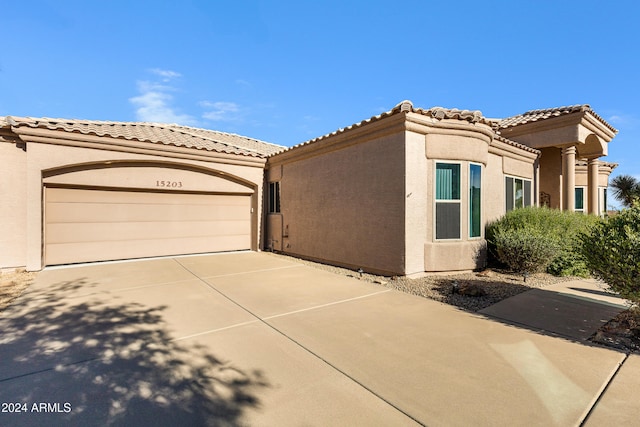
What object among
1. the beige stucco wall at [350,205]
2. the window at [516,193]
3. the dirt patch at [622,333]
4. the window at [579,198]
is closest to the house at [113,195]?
the beige stucco wall at [350,205]

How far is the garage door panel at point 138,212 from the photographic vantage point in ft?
29.2

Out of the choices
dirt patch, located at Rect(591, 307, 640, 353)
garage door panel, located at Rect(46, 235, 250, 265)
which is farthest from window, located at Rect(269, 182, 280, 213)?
dirt patch, located at Rect(591, 307, 640, 353)

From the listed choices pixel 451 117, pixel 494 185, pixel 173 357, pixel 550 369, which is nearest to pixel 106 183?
pixel 173 357

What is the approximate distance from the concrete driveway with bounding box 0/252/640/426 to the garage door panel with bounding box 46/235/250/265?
366 cm

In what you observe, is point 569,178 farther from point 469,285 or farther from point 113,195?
point 113,195

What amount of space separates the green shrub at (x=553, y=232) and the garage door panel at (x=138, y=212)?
30.4 ft

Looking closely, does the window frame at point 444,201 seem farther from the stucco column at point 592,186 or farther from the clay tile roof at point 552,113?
the stucco column at point 592,186

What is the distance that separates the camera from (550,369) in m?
3.27

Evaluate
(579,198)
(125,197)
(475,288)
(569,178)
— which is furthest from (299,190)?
(579,198)

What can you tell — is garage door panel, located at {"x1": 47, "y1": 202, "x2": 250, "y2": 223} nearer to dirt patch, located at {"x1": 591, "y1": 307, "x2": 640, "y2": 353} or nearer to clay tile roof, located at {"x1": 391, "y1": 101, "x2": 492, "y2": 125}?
clay tile roof, located at {"x1": 391, "y1": 101, "x2": 492, "y2": 125}

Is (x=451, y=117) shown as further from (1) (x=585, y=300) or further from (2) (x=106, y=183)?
(2) (x=106, y=183)

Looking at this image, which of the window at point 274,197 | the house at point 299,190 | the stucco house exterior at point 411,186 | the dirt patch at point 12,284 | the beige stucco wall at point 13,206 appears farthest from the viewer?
the window at point 274,197

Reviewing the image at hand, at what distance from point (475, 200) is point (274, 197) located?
7.63m

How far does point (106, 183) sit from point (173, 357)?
8173 mm
